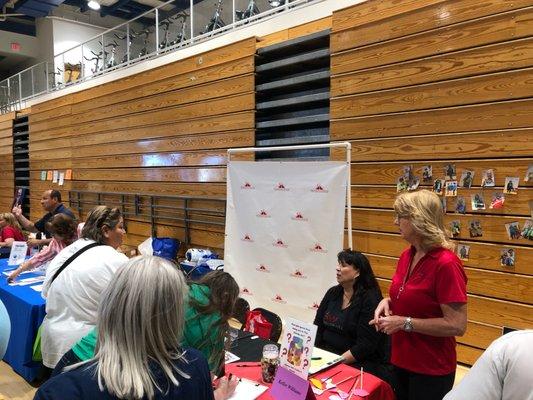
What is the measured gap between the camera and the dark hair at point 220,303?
1729 mm

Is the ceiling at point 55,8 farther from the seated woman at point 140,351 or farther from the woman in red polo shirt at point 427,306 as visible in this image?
the seated woman at point 140,351

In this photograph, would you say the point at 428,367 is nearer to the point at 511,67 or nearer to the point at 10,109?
the point at 511,67

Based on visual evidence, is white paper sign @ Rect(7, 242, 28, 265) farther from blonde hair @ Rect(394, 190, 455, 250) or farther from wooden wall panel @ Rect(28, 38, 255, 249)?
blonde hair @ Rect(394, 190, 455, 250)

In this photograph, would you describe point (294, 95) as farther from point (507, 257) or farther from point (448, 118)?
point (507, 257)

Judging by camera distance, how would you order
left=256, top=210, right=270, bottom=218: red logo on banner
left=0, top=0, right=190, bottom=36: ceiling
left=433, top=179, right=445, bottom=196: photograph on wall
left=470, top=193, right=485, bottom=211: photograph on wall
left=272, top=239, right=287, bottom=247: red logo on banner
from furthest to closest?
left=0, top=0, right=190, bottom=36: ceiling < left=256, top=210, right=270, bottom=218: red logo on banner < left=272, top=239, right=287, bottom=247: red logo on banner < left=433, top=179, right=445, bottom=196: photograph on wall < left=470, top=193, right=485, bottom=211: photograph on wall

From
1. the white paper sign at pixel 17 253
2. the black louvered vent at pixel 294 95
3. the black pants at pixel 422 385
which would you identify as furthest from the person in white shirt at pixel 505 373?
the white paper sign at pixel 17 253

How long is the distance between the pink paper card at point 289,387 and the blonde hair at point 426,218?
83cm

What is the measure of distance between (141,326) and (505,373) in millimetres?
832

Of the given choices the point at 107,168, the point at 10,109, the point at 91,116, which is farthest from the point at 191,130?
the point at 10,109

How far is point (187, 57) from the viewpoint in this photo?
6.24 m

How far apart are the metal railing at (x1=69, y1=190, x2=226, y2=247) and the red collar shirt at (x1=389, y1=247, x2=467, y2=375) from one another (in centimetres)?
387

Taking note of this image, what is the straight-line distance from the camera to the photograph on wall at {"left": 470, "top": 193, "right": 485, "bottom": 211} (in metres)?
3.51

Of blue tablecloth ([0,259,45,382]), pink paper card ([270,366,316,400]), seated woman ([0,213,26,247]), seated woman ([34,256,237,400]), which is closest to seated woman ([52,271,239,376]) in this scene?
pink paper card ([270,366,316,400])

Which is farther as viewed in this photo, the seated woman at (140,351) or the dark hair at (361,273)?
the dark hair at (361,273)
